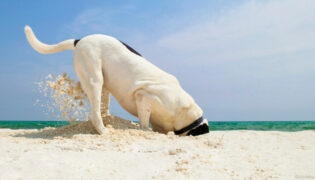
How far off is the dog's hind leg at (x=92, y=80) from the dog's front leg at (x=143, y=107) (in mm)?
779

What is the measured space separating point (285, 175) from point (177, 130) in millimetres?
2954

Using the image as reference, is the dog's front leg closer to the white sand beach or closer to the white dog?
the white dog

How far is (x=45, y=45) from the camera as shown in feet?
19.5

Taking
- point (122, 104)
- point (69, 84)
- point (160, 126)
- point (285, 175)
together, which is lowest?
point (285, 175)

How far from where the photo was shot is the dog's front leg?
5520mm

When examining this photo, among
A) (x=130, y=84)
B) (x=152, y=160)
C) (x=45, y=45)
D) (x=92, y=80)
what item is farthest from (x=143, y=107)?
(x=45, y=45)

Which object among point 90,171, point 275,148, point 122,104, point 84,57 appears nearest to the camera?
point 90,171

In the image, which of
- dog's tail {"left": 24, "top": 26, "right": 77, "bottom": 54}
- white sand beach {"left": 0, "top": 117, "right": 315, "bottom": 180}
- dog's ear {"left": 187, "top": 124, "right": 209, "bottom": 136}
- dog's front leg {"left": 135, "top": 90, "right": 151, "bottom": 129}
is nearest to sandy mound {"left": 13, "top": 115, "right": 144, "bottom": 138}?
dog's front leg {"left": 135, "top": 90, "right": 151, "bottom": 129}

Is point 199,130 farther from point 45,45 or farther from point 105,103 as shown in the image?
point 45,45

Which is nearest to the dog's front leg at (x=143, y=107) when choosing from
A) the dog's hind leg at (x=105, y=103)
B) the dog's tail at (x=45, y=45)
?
the dog's hind leg at (x=105, y=103)

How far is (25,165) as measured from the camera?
309 cm

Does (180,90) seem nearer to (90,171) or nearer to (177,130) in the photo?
(177,130)

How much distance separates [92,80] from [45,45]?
156cm

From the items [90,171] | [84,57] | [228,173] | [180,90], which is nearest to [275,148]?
[228,173]
